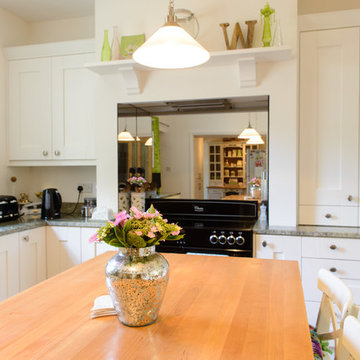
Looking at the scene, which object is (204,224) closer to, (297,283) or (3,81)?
(297,283)

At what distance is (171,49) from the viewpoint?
61.6 inches

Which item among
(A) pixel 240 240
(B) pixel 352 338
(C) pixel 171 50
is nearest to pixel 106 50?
(C) pixel 171 50

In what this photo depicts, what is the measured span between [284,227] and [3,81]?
9.46 ft

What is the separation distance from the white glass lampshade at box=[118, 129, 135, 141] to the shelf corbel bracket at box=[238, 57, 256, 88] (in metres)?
1.03

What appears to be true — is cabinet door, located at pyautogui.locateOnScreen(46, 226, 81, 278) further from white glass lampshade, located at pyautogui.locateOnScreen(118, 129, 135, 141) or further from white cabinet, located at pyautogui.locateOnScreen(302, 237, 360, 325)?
white cabinet, located at pyautogui.locateOnScreen(302, 237, 360, 325)

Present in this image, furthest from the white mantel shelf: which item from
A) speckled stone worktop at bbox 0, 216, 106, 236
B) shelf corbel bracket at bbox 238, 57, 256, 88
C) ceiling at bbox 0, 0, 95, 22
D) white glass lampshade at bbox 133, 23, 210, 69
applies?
speckled stone worktop at bbox 0, 216, 106, 236

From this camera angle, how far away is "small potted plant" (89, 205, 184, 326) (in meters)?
1.10

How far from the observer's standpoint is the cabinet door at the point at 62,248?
2.99 metres

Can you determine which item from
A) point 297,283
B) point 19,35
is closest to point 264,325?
point 297,283

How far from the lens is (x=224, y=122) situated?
9.61 feet

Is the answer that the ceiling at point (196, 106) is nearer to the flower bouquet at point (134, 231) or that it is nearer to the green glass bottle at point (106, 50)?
the green glass bottle at point (106, 50)

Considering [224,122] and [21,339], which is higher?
[224,122]

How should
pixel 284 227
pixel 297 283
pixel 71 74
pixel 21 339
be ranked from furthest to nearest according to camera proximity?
pixel 71 74 → pixel 284 227 → pixel 297 283 → pixel 21 339

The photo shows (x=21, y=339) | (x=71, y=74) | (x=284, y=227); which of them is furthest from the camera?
(x=71, y=74)
